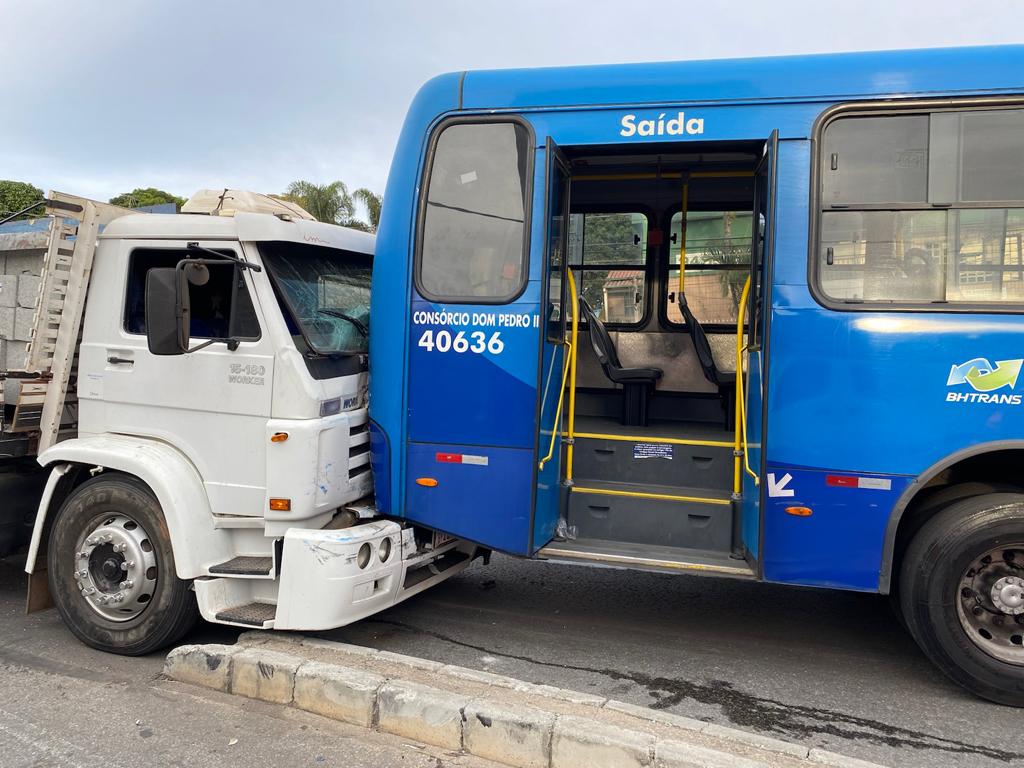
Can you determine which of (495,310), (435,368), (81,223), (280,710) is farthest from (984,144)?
(81,223)

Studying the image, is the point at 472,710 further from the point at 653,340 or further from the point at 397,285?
the point at 653,340

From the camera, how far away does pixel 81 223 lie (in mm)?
4484

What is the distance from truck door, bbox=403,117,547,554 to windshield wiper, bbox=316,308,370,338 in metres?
0.61

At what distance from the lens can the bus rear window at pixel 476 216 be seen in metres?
4.27

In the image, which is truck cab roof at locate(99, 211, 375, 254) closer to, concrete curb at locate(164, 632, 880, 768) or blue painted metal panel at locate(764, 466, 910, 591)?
concrete curb at locate(164, 632, 880, 768)

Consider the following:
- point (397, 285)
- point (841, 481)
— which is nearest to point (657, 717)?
point (841, 481)

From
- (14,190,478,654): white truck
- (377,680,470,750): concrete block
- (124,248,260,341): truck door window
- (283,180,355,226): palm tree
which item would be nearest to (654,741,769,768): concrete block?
(377,680,470,750): concrete block

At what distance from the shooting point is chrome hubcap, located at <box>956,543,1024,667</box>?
3.78 meters

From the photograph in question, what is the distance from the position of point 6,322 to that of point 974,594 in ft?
19.6

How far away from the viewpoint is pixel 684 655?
4.55 meters

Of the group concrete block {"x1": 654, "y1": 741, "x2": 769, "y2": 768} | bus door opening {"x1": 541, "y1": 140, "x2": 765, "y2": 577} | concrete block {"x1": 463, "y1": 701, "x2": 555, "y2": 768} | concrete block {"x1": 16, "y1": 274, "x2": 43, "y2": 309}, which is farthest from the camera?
concrete block {"x1": 16, "y1": 274, "x2": 43, "y2": 309}

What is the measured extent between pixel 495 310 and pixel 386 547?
57.6 inches

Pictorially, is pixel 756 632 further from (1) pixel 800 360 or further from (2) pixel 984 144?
(2) pixel 984 144

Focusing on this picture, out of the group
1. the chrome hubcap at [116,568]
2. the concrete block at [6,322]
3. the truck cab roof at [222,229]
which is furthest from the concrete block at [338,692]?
the concrete block at [6,322]
